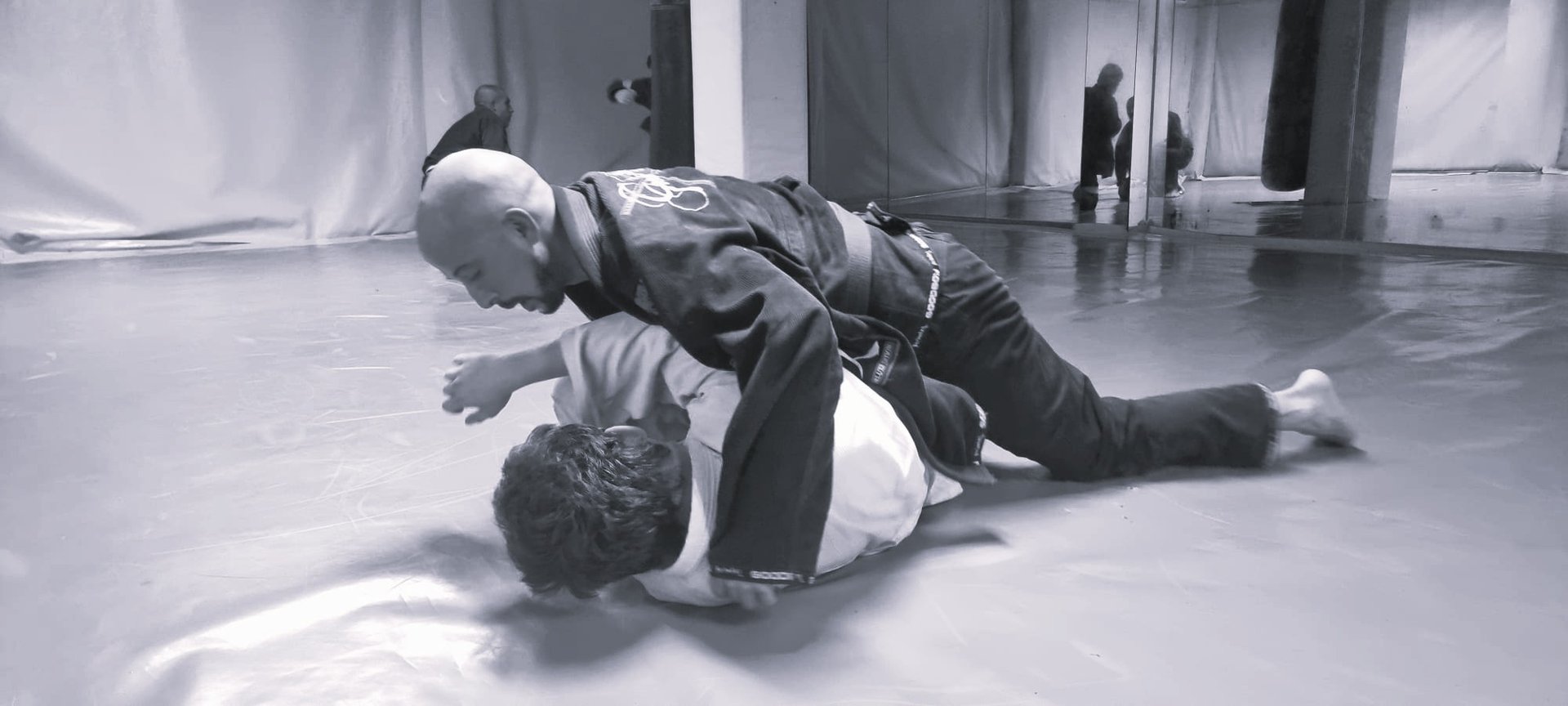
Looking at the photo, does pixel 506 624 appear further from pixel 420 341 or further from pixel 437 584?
pixel 420 341

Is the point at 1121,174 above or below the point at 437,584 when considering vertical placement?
above

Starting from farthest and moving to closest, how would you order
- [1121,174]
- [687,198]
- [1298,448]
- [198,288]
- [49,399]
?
[1121,174], [198,288], [49,399], [1298,448], [687,198]

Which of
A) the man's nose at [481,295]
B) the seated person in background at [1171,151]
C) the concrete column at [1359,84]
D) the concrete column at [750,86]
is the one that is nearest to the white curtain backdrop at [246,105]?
the concrete column at [750,86]

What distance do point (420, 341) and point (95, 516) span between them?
45.2 inches

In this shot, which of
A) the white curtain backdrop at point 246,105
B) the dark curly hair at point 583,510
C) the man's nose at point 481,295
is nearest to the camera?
the dark curly hair at point 583,510

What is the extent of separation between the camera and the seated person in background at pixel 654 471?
1.02m

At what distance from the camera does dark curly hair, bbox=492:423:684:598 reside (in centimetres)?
100

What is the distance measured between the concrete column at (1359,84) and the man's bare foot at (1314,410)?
12.8 ft

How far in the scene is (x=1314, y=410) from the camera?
1.55 metres

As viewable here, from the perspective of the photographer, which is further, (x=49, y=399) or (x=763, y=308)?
(x=49, y=399)

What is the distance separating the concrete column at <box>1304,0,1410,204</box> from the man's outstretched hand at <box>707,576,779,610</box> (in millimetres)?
4758

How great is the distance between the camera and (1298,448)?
1.61 metres

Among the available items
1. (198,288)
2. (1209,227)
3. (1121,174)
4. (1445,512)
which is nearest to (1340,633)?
(1445,512)

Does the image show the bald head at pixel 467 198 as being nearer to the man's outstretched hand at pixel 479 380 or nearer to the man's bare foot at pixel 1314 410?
the man's outstretched hand at pixel 479 380
